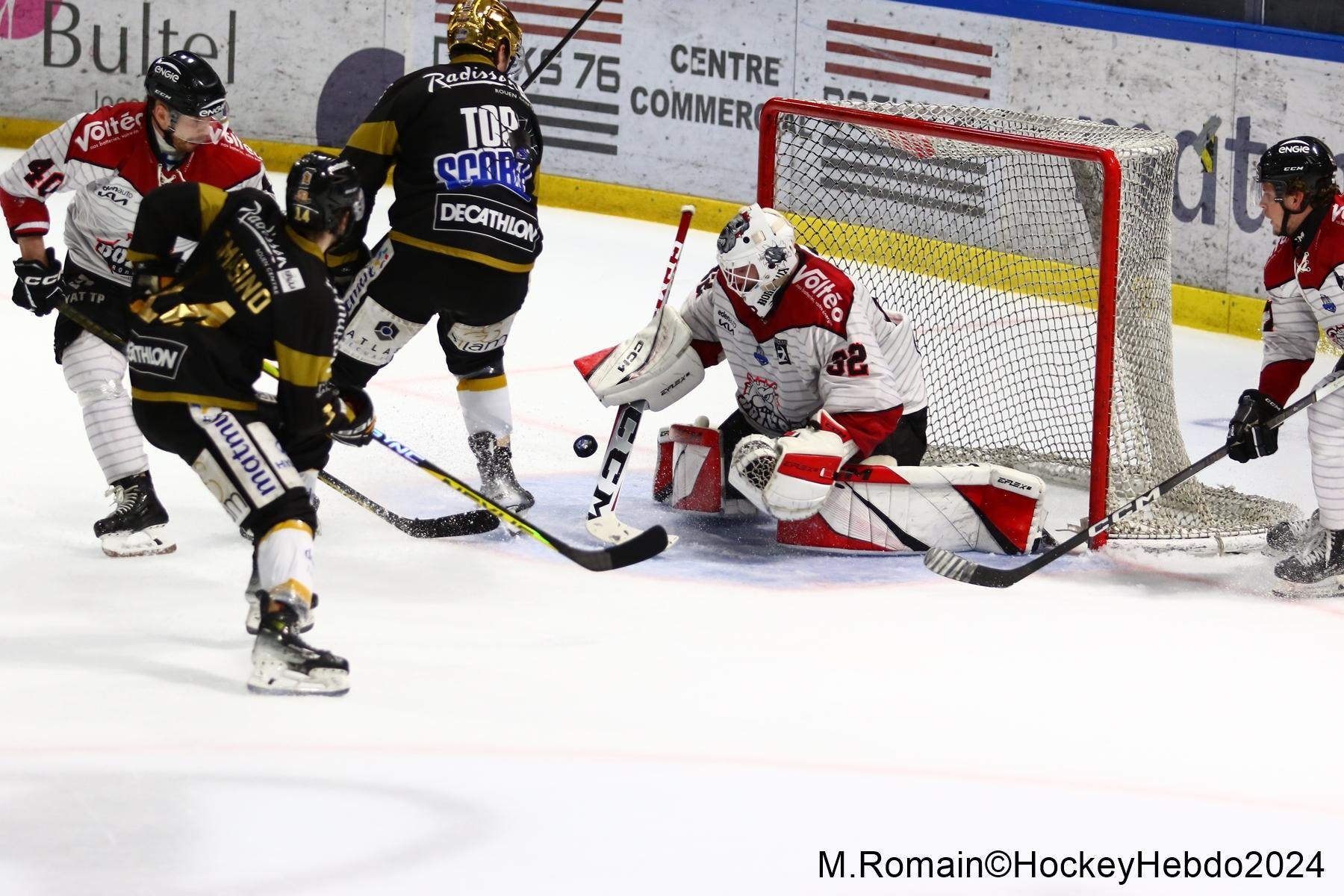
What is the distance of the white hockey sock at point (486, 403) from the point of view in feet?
15.0

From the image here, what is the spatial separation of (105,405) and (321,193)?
114 centimetres

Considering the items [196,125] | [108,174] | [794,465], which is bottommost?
[794,465]

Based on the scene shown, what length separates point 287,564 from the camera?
3318 millimetres

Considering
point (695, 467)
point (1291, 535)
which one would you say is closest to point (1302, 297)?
point (1291, 535)

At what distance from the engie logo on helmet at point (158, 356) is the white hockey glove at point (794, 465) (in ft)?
4.68

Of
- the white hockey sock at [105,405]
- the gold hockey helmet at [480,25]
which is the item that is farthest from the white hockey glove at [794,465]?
the white hockey sock at [105,405]

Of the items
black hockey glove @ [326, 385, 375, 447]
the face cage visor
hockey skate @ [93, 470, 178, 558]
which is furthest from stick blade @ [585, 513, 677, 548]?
the face cage visor

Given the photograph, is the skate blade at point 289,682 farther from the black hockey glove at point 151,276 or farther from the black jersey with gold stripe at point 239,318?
the black hockey glove at point 151,276

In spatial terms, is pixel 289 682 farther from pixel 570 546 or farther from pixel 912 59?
pixel 912 59

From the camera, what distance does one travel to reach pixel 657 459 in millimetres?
4953

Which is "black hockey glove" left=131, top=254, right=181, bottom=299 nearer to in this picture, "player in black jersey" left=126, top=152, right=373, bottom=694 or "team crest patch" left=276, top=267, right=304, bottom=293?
"player in black jersey" left=126, top=152, right=373, bottom=694

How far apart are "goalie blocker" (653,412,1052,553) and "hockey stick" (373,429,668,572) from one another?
0.37 meters

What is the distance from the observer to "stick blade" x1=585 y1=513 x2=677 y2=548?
174 inches

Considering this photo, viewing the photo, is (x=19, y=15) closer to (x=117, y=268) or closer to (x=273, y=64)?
(x=273, y=64)
